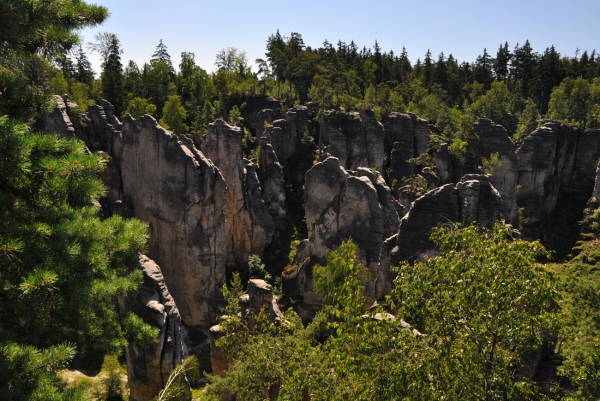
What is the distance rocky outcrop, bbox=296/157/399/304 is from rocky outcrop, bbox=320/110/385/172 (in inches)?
816

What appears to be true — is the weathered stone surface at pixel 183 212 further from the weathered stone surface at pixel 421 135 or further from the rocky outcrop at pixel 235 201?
the weathered stone surface at pixel 421 135

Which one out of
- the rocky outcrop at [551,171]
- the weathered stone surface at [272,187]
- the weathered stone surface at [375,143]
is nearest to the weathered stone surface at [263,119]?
the weathered stone surface at [272,187]

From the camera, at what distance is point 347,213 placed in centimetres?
3225

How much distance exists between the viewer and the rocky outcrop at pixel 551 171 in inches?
2120

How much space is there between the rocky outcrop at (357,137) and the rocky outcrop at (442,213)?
30875 millimetres

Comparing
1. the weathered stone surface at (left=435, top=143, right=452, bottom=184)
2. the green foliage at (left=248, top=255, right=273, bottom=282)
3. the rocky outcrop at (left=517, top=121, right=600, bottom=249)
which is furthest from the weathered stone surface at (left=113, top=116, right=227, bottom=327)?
the rocky outcrop at (left=517, top=121, right=600, bottom=249)

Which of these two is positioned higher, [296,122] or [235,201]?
[296,122]

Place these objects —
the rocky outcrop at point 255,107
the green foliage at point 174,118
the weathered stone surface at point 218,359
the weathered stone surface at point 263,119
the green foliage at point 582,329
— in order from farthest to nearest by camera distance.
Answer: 1. the rocky outcrop at point 255,107
2. the weathered stone surface at point 263,119
3. the green foliage at point 174,118
4. the weathered stone surface at point 218,359
5. the green foliage at point 582,329

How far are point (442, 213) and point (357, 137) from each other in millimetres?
33467

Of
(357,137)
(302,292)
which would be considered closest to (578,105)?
(357,137)

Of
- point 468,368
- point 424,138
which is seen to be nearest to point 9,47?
point 468,368

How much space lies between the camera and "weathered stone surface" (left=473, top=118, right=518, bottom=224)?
1997 inches

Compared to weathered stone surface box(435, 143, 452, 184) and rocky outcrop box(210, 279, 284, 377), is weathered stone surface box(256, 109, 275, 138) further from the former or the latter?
rocky outcrop box(210, 279, 284, 377)

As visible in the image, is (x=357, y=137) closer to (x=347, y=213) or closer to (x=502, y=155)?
(x=502, y=155)
